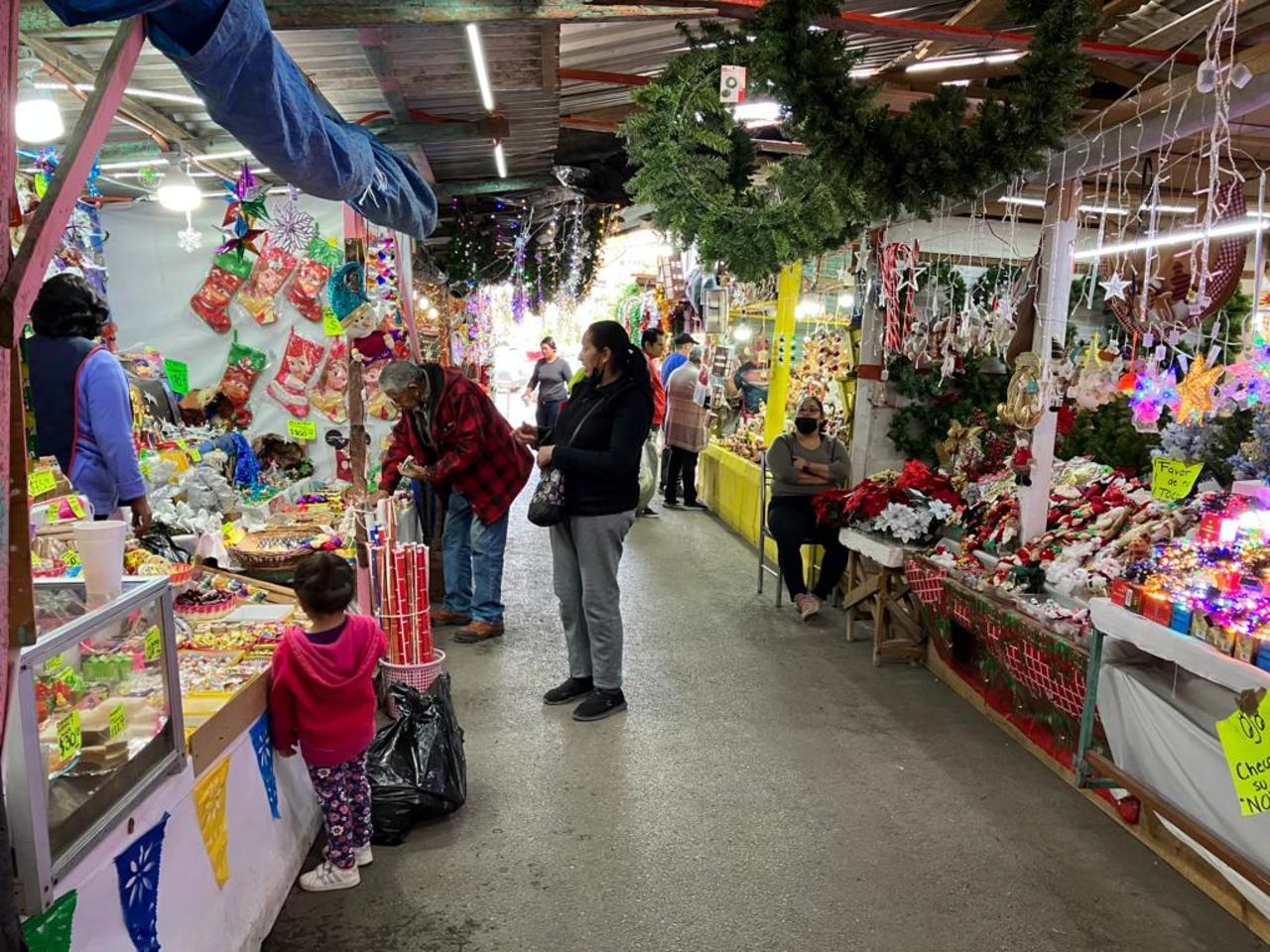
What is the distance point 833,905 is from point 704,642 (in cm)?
263

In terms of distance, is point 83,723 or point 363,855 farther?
point 363,855

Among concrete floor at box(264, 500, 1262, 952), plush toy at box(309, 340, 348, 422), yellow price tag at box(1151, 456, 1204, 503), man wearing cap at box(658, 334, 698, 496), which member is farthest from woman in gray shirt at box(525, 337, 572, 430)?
yellow price tag at box(1151, 456, 1204, 503)

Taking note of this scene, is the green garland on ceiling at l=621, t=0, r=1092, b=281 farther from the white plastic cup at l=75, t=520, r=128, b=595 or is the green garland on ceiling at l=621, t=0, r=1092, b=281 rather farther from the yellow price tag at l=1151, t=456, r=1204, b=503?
the white plastic cup at l=75, t=520, r=128, b=595

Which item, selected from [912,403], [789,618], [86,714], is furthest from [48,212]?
[912,403]

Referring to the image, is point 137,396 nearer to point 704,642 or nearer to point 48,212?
point 704,642

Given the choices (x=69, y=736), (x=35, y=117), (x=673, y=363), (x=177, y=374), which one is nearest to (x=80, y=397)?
(x=35, y=117)

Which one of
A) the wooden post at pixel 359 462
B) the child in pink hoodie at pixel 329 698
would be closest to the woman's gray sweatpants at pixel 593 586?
the wooden post at pixel 359 462

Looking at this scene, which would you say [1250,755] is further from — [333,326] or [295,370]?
[295,370]

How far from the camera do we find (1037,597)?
415 cm

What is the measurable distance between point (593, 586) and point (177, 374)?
336cm

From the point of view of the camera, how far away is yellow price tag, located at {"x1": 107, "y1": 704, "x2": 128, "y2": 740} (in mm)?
1887

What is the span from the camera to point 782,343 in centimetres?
695

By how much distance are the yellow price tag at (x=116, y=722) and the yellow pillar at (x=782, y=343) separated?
5.36 metres

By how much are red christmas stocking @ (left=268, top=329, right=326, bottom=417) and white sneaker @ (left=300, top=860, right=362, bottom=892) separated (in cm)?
361
